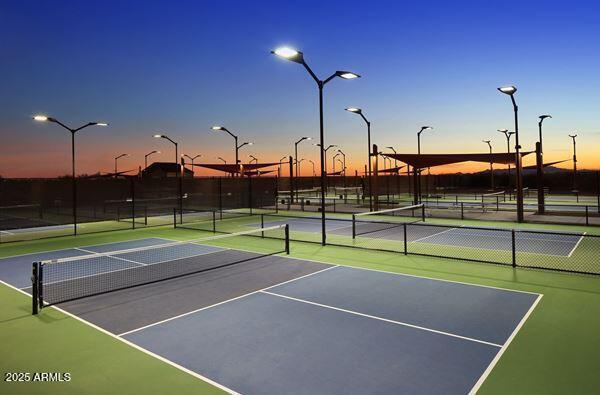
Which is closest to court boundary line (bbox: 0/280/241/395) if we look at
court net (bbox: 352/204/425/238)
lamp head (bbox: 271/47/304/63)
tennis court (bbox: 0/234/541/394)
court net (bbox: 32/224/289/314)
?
tennis court (bbox: 0/234/541/394)

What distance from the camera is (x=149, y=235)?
2202 centimetres

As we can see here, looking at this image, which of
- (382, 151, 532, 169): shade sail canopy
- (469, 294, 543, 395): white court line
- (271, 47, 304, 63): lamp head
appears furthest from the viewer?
(382, 151, 532, 169): shade sail canopy

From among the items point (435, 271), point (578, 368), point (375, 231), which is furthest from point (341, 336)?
point (375, 231)

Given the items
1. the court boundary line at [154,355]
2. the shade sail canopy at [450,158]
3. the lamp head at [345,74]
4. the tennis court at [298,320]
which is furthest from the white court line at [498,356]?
the shade sail canopy at [450,158]

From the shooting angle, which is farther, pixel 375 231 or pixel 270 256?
pixel 375 231

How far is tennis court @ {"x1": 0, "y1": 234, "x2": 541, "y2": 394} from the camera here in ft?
20.6

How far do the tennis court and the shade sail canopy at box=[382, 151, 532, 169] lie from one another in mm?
17547

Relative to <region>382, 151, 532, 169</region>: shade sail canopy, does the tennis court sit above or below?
below

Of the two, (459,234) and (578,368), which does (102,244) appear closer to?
(459,234)

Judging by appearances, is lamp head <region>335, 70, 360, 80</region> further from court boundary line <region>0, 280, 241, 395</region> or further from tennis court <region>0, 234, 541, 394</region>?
court boundary line <region>0, 280, 241, 395</region>

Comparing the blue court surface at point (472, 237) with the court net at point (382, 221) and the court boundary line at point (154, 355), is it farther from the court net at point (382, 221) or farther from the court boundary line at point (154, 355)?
the court boundary line at point (154, 355)

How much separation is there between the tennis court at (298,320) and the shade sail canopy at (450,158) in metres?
17.5

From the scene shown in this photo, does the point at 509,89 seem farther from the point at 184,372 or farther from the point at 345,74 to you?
the point at 184,372

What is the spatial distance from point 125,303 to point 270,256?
6163 millimetres
